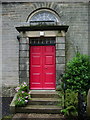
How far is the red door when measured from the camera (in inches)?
239

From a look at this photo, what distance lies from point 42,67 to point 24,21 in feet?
9.85

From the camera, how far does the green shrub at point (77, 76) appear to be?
18.2 feet

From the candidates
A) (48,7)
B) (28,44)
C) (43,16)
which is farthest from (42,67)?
(48,7)

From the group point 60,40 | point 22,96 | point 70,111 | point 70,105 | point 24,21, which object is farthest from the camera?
point 24,21

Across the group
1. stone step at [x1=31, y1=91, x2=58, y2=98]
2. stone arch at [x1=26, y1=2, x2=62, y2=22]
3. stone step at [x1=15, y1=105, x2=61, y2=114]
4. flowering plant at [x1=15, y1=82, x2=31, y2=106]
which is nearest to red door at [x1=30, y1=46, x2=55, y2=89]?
stone step at [x1=31, y1=91, x2=58, y2=98]

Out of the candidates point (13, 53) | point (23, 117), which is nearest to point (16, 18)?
point (13, 53)

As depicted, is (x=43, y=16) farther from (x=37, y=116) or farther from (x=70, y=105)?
(x=37, y=116)

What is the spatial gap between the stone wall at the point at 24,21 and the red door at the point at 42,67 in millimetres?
1360

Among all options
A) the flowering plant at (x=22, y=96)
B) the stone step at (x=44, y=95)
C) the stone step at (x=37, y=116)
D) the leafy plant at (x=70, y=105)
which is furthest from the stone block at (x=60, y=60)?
the stone step at (x=37, y=116)

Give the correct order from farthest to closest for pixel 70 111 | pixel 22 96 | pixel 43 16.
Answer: pixel 43 16 < pixel 22 96 < pixel 70 111

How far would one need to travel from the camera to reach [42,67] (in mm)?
6086

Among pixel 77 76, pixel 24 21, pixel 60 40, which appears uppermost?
pixel 24 21

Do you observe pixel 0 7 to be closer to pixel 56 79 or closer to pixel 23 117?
pixel 56 79

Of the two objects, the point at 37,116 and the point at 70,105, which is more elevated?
the point at 70,105
